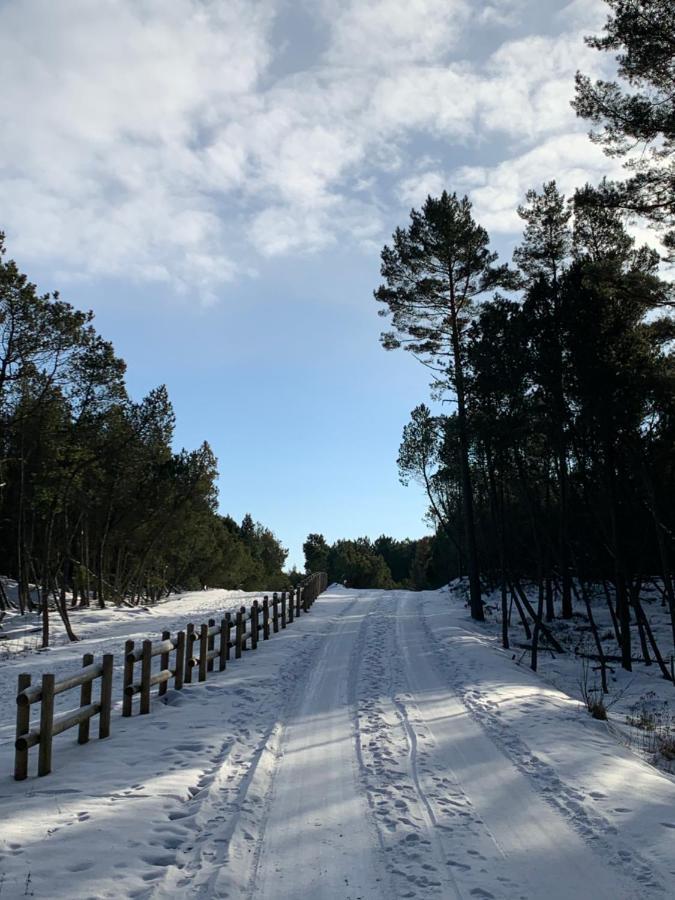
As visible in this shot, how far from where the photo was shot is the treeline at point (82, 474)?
1842 centimetres

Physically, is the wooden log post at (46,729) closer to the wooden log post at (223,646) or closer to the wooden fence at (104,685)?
the wooden fence at (104,685)

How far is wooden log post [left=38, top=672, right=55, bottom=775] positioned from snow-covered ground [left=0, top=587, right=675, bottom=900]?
0.59 ft

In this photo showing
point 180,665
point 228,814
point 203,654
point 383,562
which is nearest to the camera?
point 228,814

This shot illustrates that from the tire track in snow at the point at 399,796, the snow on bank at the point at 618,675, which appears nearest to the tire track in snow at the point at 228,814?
the tire track in snow at the point at 399,796

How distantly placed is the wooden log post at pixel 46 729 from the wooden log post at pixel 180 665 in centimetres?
401

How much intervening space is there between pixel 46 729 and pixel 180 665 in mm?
4369

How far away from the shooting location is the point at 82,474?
22203 millimetres

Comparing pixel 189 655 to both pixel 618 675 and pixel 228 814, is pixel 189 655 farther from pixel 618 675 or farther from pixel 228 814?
pixel 618 675

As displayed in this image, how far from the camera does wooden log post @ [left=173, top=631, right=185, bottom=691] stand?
10.6 metres

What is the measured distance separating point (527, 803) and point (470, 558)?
54.5 feet

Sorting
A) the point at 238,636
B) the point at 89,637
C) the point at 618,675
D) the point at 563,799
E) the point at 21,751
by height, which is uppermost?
the point at 238,636

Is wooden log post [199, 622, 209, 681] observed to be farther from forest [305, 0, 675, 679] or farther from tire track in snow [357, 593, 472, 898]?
forest [305, 0, 675, 679]

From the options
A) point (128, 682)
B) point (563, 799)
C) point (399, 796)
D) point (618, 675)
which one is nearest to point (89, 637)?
point (128, 682)

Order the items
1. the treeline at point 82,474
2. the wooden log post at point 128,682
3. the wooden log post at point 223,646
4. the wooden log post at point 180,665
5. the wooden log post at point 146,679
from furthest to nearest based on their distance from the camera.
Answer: the treeline at point 82,474
the wooden log post at point 223,646
the wooden log post at point 180,665
the wooden log post at point 146,679
the wooden log post at point 128,682
